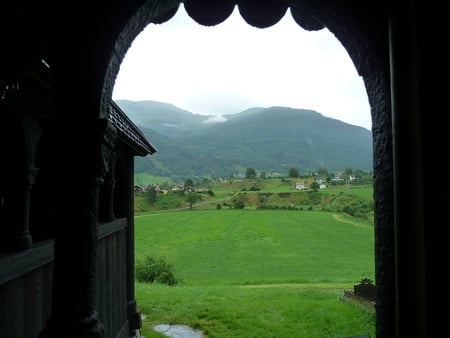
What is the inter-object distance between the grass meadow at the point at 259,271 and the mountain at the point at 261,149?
58.1m

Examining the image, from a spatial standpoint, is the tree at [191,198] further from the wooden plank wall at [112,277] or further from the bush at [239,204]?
the wooden plank wall at [112,277]

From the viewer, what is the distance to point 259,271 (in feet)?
87.6

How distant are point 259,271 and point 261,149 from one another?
13625 cm

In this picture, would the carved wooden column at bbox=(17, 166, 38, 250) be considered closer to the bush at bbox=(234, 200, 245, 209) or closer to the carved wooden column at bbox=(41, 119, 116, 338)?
the carved wooden column at bbox=(41, 119, 116, 338)

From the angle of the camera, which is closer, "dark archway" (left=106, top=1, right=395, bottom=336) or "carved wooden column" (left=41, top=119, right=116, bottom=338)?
"carved wooden column" (left=41, top=119, right=116, bottom=338)

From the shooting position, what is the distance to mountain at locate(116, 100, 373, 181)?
4862 inches

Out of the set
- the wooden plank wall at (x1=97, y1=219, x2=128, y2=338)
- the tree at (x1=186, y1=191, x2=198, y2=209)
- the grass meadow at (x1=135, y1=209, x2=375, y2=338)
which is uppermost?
the wooden plank wall at (x1=97, y1=219, x2=128, y2=338)

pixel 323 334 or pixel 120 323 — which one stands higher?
pixel 120 323

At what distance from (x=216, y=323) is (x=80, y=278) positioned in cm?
811

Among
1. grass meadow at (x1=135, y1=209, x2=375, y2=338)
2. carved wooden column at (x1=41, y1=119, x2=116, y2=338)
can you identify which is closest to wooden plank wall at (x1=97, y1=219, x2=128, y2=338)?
grass meadow at (x1=135, y1=209, x2=375, y2=338)

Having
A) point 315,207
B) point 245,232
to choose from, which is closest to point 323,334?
point 245,232

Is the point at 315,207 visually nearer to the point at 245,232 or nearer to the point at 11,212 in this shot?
the point at 245,232

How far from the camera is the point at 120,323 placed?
587cm

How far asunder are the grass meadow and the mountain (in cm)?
5807
